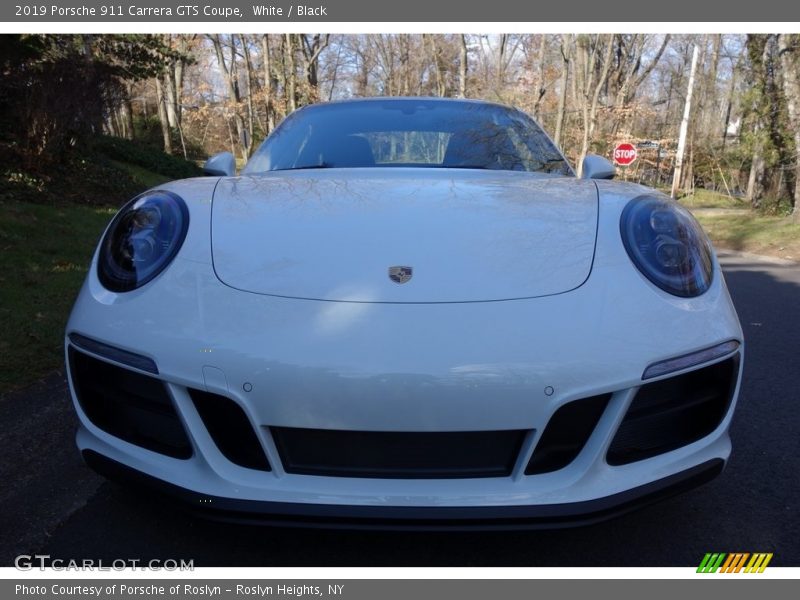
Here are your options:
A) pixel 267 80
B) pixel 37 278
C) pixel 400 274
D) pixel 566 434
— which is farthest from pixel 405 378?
pixel 267 80

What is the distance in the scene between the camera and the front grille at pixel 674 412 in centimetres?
161

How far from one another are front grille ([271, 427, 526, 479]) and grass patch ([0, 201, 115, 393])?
2.18 metres

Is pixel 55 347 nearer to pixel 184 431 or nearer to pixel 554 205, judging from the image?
pixel 184 431

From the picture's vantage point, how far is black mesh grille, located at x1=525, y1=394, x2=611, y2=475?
1560 millimetres

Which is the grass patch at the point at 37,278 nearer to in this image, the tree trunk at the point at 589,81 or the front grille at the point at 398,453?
the front grille at the point at 398,453

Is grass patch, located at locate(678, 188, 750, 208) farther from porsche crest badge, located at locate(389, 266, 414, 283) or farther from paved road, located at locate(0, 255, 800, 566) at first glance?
porsche crest badge, located at locate(389, 266, 414, 283)

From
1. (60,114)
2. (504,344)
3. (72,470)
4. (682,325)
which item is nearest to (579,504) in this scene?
(504,344)

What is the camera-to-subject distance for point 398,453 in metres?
1.55

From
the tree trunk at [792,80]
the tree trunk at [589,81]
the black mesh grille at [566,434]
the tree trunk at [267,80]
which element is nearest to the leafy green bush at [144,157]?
the tree trunk at [267,80]

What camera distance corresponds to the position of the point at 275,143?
3.12 metres

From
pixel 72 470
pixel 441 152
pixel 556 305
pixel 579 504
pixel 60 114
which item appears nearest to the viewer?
pixel 579 504

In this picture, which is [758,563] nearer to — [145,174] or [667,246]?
[667,246]

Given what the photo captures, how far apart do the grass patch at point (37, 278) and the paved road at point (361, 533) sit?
940mm

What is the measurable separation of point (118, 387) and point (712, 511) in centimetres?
187
